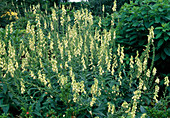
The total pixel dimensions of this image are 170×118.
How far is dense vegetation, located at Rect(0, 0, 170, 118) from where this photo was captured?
2.86 metres

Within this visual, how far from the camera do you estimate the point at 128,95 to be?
345cm

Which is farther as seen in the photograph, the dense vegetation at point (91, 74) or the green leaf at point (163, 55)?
the green leaf at point (163, 55)

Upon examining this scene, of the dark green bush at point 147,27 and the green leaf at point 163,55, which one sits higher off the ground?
the dark green bush at point 147,27

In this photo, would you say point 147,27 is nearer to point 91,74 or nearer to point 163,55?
point 163,55

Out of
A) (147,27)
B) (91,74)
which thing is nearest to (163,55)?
(147,27)

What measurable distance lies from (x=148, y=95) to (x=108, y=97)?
30.2 inches

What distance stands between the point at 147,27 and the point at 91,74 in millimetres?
1618

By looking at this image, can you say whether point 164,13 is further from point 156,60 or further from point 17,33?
point 17,33

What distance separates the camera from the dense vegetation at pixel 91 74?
9.39ft

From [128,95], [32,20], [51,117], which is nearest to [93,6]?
[32,20]

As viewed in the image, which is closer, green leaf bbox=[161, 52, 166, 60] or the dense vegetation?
the dense vegetation

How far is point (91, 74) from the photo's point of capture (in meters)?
3.91

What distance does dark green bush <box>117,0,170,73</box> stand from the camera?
3.75 metres

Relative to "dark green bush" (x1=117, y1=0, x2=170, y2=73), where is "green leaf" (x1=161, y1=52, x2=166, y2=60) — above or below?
below
